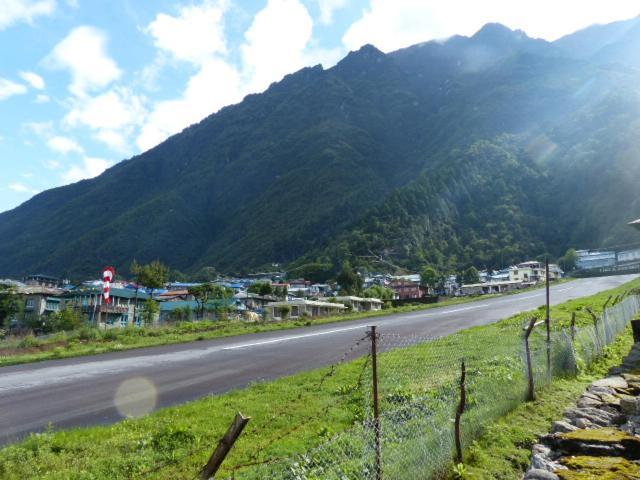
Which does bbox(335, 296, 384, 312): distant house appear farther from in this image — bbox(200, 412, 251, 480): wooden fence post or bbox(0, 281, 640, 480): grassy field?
bbox(200, 412, 251, 480): wooden fence post

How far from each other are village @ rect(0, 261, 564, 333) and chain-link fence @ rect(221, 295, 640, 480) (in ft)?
81.6

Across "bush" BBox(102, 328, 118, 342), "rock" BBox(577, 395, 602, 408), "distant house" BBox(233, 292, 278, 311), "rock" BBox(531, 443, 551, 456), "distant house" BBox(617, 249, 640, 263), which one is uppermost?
"distant house" BBox(617, 249, 640, 263)

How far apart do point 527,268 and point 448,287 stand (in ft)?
59.2

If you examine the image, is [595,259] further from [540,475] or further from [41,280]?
[41,280]

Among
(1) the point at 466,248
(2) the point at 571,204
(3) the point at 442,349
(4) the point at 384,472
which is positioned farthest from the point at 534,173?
(4) the point at 384,472

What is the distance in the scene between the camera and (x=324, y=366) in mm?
12656

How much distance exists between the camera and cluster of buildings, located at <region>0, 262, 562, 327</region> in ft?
169

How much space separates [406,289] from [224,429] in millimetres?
105042

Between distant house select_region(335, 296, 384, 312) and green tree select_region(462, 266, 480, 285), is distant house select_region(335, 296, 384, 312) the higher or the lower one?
the lower one

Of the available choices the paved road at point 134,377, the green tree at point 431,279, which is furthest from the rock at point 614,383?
the green tree at point 431,279

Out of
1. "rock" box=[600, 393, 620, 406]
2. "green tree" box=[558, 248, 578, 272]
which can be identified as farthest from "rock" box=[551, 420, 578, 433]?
"green tree" box=[558, 248, 578, 272]

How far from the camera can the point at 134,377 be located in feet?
38.3

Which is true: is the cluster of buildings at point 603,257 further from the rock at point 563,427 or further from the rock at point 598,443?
the rock at point 598,443

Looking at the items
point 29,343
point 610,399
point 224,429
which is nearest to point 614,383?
point 610,399
